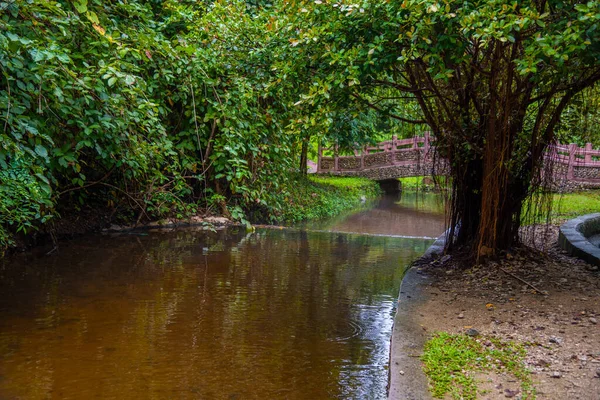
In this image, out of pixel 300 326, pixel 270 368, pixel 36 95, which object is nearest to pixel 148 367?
pixel 270 368

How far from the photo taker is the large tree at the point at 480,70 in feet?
14.4

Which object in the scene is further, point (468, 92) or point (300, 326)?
point (468, 92)

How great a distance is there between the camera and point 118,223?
9961 mm

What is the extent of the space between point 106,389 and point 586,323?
139 inches

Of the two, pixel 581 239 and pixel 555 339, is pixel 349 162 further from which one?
pixel 555 339

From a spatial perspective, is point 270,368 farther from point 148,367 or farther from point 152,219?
point 152,219

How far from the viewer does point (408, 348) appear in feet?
12.7

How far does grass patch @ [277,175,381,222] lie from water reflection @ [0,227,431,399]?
6371 millimetres

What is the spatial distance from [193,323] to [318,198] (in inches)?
493

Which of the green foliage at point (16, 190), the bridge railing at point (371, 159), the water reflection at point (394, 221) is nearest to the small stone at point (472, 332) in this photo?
the green foliage at point (16, 190)

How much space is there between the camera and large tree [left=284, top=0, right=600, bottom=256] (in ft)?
14.4

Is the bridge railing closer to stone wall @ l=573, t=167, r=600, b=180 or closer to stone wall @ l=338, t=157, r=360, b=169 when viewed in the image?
stone wall @ l=338, t=157, r=360, b=169

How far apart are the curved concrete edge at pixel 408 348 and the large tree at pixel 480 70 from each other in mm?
1412

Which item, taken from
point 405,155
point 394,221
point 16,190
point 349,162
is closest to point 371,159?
point 349,162
